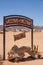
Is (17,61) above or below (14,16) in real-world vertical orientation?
→ below

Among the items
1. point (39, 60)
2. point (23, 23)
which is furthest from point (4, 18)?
point (39, 60)

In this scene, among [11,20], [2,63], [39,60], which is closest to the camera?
[2,63]

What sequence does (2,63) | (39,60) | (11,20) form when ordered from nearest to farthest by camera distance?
(2,63) < (39,60) < (11,20)

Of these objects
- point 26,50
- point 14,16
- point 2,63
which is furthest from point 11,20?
point 2,63

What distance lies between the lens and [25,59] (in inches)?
474

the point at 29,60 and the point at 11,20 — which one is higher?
the point at 11,20

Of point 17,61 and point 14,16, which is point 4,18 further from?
point 17,61

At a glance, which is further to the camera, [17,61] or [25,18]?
[25,18]

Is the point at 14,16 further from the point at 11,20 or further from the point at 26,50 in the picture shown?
the point at 26,50

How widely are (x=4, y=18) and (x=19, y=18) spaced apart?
1.13m

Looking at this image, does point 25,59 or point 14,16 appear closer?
point 25,59

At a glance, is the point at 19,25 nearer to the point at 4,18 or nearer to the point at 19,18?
the point at 19,18

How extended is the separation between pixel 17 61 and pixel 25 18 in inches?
132

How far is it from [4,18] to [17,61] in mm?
2913
